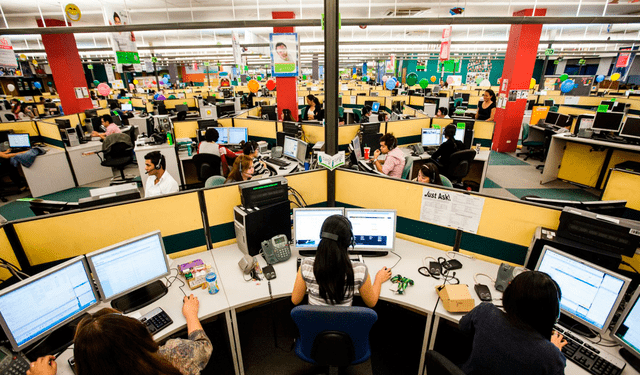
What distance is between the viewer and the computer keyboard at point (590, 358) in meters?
1.40

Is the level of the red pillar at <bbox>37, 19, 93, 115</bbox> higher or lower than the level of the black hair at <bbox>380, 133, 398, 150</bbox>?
higher

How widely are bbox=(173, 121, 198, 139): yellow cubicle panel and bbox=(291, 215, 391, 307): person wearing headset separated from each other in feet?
16.9

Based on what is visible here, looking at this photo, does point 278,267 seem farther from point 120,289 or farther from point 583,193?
point 583,193

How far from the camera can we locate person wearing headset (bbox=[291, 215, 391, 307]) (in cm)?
154

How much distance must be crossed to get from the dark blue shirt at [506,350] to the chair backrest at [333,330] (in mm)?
482

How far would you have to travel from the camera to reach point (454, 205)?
7.29 feet

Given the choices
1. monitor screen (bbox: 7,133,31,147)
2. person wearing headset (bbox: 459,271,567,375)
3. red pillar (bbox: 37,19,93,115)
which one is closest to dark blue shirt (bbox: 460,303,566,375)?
person wearing headset (bbox: 459,271,567,375)

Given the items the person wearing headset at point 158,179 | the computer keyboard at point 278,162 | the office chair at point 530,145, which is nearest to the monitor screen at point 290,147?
the computer keyboard at point 278,162

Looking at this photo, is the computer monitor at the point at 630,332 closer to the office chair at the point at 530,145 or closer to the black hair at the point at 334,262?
the black hair at the point at 334,262

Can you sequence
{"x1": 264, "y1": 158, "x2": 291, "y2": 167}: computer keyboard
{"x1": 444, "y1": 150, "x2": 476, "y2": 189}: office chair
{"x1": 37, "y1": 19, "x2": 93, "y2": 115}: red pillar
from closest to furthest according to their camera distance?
{"x1": 444, "y1": 150, "x2": 476, "y2": 189}: office chair
{"x1": 264, "y1": 158, "x2": 291, "y2": 167}: computer keyboard
{"x1": 37, "y1": 19, "x2": 93, "y2": 115}: red pillar

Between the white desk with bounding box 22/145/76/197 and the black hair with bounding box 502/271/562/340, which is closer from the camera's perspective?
the black hair with bounding box 502/271/562/340

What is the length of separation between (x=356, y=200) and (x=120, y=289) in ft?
6.06

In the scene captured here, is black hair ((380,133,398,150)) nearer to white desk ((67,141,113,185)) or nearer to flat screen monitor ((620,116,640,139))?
flat screen monitor ((620,116,640,139))

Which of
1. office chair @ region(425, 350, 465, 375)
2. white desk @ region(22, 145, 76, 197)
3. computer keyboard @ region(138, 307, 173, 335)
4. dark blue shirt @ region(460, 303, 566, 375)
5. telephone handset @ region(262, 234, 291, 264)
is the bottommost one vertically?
white desk @ region(22, 145, 76, 197)
